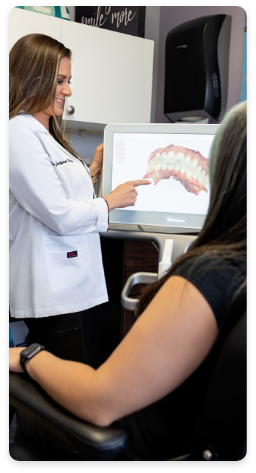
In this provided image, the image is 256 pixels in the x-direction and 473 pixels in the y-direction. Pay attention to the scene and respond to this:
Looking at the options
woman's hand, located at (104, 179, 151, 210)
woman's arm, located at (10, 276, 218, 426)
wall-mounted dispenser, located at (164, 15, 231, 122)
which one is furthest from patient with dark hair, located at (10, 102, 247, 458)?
wall-mounted dispenser, located at (164, 15, 231, 122)

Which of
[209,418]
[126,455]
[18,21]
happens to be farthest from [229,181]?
[18,21]

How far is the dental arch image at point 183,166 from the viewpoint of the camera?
155 centimetres

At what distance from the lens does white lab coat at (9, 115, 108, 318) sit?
129 cm

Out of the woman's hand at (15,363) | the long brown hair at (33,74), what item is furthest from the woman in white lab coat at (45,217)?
the woman's hand at (15,363)

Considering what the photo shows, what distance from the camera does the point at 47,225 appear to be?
1.35 m

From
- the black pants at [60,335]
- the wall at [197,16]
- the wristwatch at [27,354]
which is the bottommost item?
the black pants at [60,335]

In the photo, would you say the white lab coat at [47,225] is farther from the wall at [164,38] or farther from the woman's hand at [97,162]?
the wall at [164,38]

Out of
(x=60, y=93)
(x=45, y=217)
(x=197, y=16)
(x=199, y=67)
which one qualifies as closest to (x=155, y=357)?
(x=45, y=217)

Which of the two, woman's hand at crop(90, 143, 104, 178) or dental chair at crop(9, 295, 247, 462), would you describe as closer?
dental chair at crop(9, 295, 247, 462)

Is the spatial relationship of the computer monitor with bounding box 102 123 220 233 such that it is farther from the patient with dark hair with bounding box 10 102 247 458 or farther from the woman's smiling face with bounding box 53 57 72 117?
the patient with dark hair with bounding box 10 102 247 458

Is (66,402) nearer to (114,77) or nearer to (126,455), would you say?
(126,455)

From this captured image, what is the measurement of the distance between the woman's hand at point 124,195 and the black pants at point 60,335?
1.36 feet

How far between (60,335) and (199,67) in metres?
1.76
